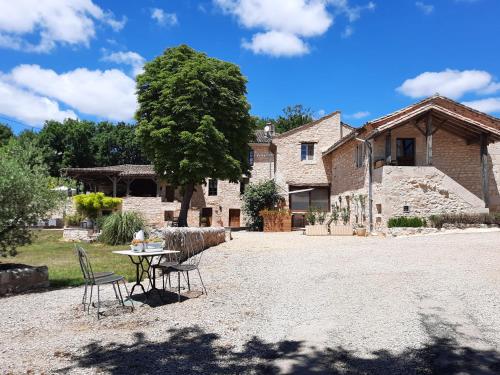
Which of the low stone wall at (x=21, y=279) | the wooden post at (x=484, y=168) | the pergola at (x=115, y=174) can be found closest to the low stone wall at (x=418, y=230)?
the wooden post at (x=484, y=168)

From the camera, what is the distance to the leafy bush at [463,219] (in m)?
16.8

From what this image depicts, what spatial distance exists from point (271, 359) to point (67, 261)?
990 cm

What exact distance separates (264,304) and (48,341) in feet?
9.72

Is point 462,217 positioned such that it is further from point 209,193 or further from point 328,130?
point 209,193

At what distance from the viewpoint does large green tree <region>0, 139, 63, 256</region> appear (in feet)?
23.3

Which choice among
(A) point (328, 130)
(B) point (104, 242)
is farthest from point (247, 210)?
(B) point (104, 242)

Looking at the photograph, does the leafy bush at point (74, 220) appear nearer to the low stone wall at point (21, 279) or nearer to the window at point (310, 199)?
the window at point (310, 199)

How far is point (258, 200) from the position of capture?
25891mm

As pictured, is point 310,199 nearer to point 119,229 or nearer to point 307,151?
point 307,151

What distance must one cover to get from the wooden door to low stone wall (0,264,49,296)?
73.2 feet

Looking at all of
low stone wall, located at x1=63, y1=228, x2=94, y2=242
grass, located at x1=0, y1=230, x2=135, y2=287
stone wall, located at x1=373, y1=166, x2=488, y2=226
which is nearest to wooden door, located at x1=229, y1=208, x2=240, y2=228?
low stone wall, located at x1=63, y1=228, x2=94, y2=242

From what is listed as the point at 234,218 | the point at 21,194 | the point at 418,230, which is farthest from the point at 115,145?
the point at 21,194

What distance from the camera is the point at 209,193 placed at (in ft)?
98.1

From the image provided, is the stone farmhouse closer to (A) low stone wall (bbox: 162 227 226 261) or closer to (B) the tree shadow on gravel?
(A) low stone wall (bbox: 162 227 226 261)
